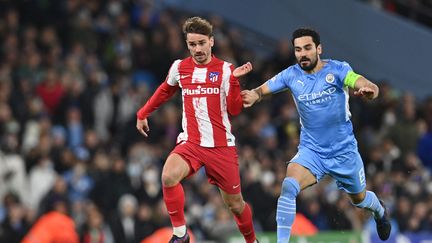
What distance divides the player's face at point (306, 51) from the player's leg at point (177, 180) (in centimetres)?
137

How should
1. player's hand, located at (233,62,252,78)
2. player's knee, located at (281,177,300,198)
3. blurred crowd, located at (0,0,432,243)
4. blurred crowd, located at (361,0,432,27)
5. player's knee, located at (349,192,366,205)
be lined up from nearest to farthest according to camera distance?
player's hand, located at (233,62,252,78) → player's knee, located at (281,177,300,198) → player's knee, located at (349,192,366,205) → blurred crowd, located at (0,0,432,243) → blurred crowd, located at (361,0,432,27)

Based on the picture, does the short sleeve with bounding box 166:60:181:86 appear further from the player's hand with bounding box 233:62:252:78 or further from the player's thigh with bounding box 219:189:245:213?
the player's thigh with bounding box 219:189:245:213

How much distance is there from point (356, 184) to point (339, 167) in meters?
0.32

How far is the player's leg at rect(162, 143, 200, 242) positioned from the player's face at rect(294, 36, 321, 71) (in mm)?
1373

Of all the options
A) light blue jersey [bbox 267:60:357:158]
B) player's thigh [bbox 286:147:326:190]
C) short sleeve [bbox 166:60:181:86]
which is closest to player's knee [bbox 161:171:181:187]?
short sleeve [bbox 166:60:181:86]

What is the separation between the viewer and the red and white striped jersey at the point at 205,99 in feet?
39.0

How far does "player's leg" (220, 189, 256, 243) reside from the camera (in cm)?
1221

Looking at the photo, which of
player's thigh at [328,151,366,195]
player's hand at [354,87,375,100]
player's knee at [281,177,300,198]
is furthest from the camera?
player's thigh at [328,151,366,195]

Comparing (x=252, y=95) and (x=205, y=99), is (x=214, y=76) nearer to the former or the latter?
(x=205, y=99)

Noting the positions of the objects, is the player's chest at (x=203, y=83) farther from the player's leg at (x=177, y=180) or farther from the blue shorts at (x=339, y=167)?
the blue shorts at (x=339, y=167)

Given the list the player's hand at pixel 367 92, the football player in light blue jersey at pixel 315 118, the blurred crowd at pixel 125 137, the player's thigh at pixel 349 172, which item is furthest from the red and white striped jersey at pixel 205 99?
the blurred crowd at pixel 125 137

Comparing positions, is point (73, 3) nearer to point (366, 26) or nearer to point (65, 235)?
point (366, 26)

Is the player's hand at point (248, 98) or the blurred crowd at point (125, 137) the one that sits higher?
the player's hand at point (248, 98)

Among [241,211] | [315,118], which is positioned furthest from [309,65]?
[241,211]
